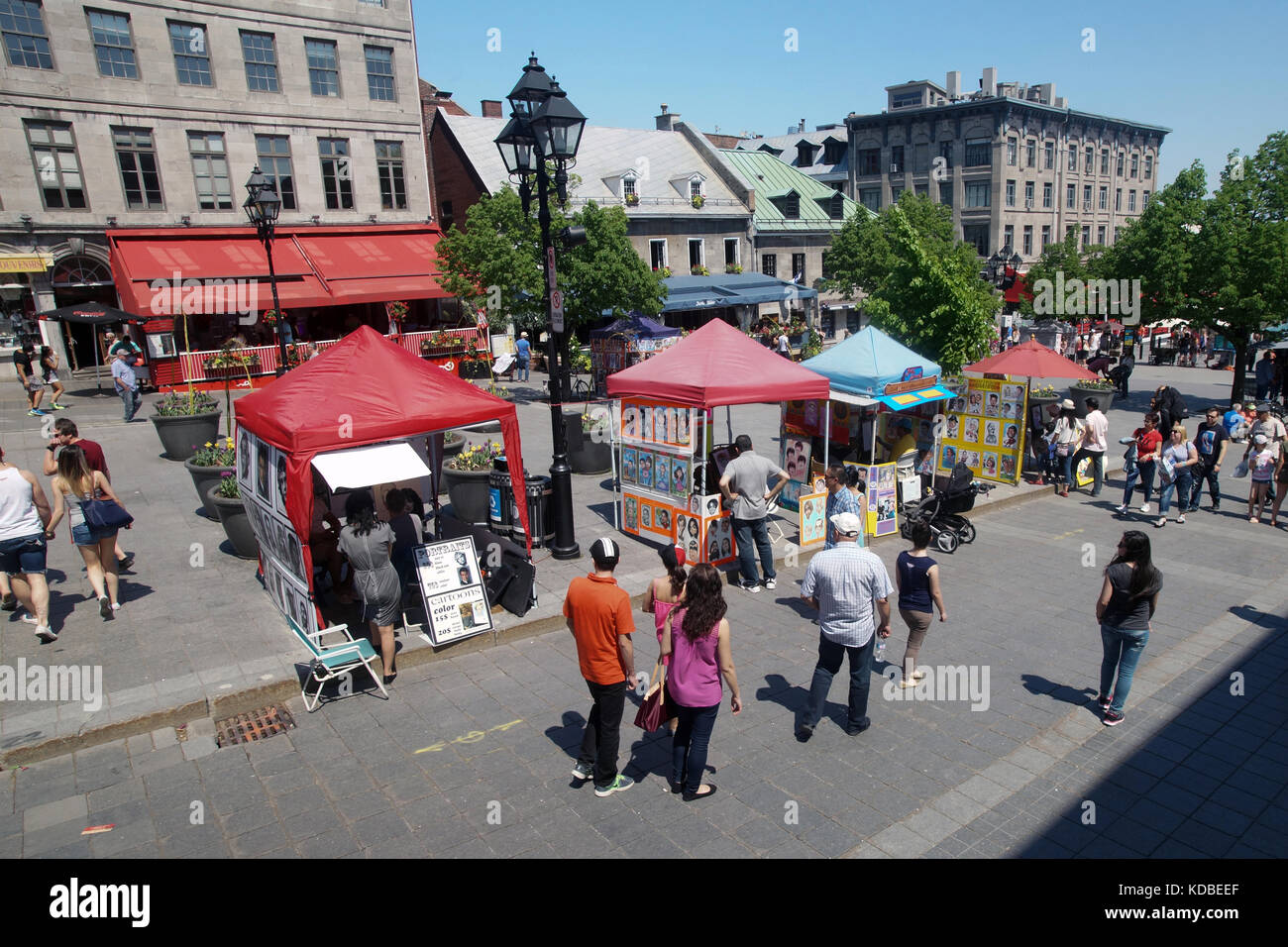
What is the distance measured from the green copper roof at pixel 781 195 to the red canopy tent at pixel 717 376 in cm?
3156

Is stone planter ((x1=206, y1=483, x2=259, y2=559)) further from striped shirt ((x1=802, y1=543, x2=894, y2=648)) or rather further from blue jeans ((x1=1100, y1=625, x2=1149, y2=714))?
blue jeans ((x1=1100, y1=625, x2=1149, y2=714))

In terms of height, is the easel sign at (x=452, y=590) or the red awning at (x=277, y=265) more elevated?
the red awning at (x=277, y=265)

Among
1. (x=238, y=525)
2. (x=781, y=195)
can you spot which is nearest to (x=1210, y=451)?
(x=238, y=525)

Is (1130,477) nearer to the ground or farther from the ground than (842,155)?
nearer to the ground

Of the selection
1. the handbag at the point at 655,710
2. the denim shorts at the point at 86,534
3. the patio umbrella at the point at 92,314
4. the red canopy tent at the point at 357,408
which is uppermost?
the patio umbrella at the point at 92,314

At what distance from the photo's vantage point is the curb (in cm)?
630

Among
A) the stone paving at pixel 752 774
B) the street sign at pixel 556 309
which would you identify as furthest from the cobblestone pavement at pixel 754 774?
the street sign at pixel 556 309

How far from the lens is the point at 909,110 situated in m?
62.2

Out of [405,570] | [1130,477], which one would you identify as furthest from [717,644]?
[1130,477]

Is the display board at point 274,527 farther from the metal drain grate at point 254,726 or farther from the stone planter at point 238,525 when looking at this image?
the metal drain grate at point 254,726

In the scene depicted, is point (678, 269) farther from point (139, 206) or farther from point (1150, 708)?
point (1150, 708)

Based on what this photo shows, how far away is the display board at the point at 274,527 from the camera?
25.8 ft

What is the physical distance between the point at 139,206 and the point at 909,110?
56224 mm

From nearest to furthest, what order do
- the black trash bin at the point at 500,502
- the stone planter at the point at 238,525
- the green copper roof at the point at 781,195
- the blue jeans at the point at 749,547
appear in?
the blue jeans at the point at 749,547
the stone planter at the point at 238,525
the black trash bin at the point at 500,502
the green copper roof at the point at 781,195
